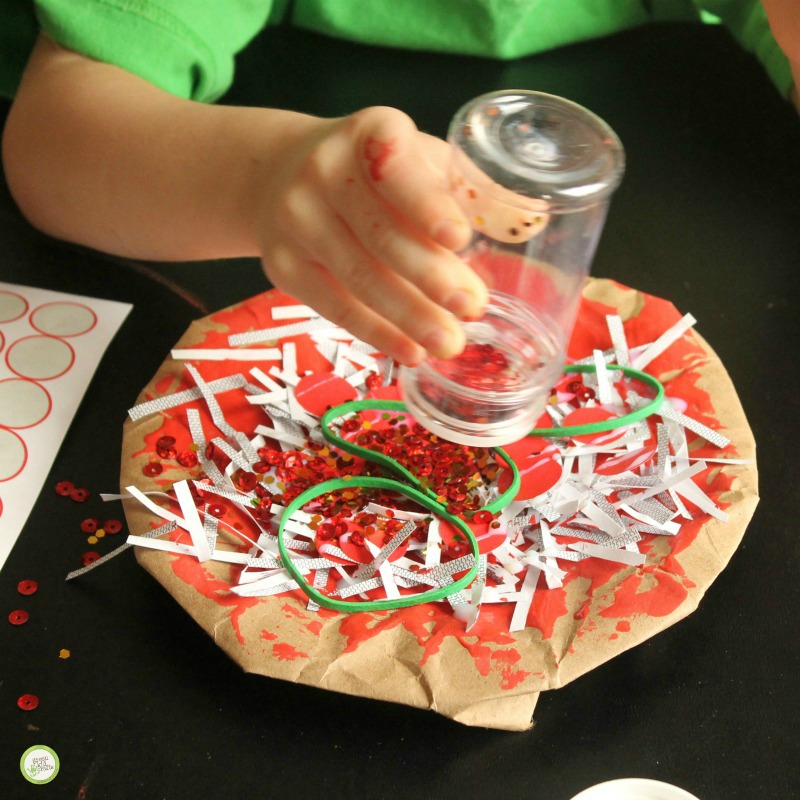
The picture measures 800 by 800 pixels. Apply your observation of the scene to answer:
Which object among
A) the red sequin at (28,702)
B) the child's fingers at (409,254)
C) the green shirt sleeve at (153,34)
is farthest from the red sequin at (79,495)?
the green shirt sleeve at (153,34)

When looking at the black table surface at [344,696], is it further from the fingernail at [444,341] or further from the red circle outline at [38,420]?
the fingernail at [444,341]

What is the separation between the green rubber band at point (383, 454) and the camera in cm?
54

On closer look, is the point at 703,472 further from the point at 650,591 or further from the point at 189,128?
the point at 189,128

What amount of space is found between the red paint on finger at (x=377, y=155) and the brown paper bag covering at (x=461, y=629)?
237 mm

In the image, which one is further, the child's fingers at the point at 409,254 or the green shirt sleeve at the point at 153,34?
the green shirt sleeve at the point at 153,34

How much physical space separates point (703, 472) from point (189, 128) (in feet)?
1.43

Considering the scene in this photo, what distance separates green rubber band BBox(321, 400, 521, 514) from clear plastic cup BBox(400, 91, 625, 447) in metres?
0.04

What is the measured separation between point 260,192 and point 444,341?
22 centimetres

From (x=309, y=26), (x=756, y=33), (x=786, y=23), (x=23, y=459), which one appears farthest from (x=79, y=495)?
(x=756, y=33)

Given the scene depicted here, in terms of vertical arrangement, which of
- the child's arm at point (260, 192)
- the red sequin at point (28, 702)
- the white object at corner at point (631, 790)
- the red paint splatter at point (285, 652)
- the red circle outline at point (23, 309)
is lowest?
the red sequin at point (28, 702)

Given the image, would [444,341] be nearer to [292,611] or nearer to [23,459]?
[292,611]

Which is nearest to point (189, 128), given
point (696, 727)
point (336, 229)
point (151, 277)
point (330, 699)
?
point (151, 277)

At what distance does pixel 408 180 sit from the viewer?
1.34ft

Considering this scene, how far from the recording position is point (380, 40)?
2.78 ft
